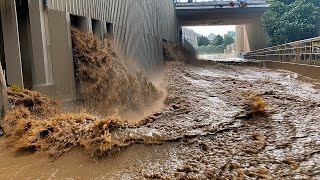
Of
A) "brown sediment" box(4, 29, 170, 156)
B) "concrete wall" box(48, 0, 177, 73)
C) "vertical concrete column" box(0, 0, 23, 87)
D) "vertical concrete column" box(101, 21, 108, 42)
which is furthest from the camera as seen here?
"vertical concrete column" box(101, 21, 108, 42)

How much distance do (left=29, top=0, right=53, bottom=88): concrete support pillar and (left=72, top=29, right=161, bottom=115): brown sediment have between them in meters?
1.03

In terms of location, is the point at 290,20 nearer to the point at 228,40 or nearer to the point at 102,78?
the point at 102,78

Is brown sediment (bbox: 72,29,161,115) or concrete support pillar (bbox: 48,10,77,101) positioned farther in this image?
brown sediment (bbox: 72,29,161,115)

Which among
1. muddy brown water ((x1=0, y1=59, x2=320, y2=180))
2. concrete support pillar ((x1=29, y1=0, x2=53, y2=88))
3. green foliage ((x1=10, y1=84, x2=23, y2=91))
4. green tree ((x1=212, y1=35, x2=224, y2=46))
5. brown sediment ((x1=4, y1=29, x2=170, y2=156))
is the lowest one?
muddy brown water ((x1=0, y1=59, x2=320, y2=180))

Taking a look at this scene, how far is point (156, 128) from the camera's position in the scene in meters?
5.53

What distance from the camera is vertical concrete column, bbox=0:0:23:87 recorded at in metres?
7.58

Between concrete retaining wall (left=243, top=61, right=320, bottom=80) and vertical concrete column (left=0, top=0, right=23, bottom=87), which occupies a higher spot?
vertical concrete column (left=0, top=0, right=23, bottom=87)

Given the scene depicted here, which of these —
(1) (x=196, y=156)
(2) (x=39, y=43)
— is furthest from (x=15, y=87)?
(1) (x=196, y=156)

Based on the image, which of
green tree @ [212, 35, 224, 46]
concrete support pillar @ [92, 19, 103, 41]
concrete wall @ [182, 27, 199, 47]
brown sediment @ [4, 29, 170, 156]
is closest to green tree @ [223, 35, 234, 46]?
green tree @ [212, 35, 224, 46]

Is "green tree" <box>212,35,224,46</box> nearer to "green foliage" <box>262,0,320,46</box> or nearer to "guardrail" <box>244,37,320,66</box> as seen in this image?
"green foliage" <box>262,0,320,46</box>

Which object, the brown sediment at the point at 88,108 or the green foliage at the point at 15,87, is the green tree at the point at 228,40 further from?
the green foliage at the point at 15,87

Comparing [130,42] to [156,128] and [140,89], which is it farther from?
[156,128]

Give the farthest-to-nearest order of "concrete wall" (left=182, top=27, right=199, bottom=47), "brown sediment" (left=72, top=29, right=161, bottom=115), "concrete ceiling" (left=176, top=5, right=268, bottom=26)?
"concrete wall" (left=182, top=27, right=199, bottom=47)
"concrete ceiling" (left=176, top=5, right=268, bottom=26)
"brown sediment" (left=72, top=29, right=161, bottom=115)

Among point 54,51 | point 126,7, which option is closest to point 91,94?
point 54,51
